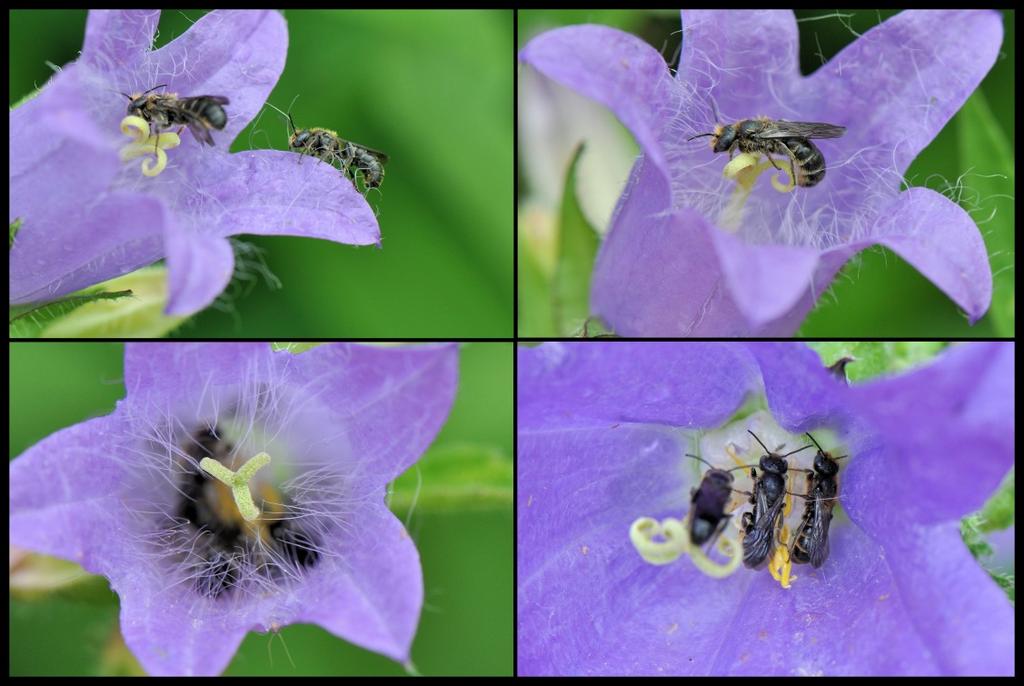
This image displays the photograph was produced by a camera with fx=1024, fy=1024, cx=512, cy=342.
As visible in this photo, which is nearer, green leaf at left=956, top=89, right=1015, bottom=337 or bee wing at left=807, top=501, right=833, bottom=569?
bee wing at left=807, top=501, right=833, bottom=569

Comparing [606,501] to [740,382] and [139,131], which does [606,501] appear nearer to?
[740,382]

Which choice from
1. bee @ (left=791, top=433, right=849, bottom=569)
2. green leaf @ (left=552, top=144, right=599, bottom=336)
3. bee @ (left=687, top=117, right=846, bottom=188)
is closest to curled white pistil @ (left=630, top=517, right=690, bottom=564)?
bee @ (left=791, top=433, right=849, bottom=569)

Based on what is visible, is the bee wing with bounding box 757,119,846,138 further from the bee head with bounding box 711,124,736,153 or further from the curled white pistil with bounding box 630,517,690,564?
the curled white pistil with bounding box 630,517,690,564

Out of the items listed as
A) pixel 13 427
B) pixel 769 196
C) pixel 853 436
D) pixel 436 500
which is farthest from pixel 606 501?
pixel 13 427

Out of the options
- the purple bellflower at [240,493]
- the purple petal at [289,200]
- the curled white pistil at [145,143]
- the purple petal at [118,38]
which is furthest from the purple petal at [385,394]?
the purple petal at [118,38]

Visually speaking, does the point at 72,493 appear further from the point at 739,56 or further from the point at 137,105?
the point at 739,56
